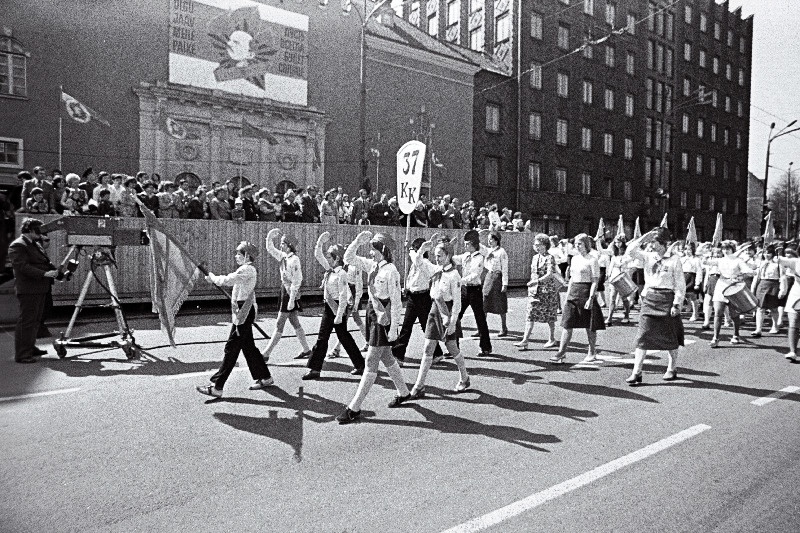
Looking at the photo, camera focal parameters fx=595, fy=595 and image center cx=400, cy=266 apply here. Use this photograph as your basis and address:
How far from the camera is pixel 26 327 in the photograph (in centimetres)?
805

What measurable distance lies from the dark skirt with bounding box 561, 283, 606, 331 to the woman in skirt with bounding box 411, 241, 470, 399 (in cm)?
244

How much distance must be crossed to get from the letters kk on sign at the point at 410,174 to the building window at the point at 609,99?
33406mm

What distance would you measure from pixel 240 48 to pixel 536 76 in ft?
67.9

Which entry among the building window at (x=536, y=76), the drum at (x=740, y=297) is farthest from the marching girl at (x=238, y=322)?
the building window at (x=536, y=76)

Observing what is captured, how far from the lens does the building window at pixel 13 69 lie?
15.2 metres

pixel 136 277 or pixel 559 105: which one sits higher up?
pixel 559 105

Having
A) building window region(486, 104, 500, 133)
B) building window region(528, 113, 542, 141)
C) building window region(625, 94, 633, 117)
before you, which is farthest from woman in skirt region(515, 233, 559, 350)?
building window region(625, 94, 633, 117)

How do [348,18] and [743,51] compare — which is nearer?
[348,18]

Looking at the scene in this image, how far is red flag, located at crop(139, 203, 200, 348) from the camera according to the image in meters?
7.13

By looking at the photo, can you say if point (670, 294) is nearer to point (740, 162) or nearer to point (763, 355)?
point (763, 355)

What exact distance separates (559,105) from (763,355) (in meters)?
28.9

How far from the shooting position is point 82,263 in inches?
465

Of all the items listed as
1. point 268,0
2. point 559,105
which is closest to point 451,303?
point 268,0

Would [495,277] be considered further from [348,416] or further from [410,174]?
[348,416]
